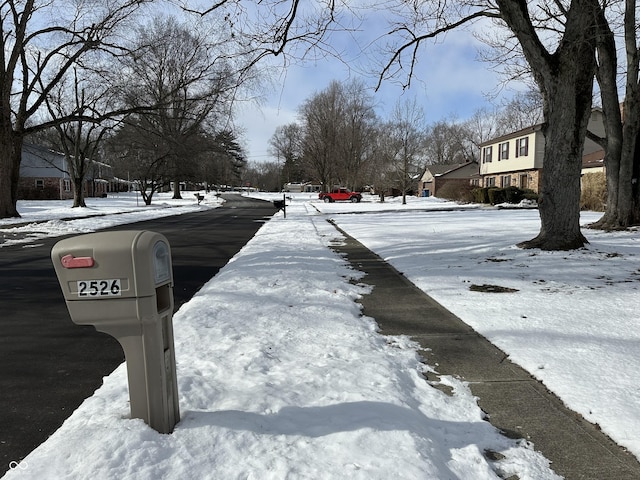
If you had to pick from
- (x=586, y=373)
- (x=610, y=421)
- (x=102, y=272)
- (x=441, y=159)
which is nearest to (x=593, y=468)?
(x=610, y=421)

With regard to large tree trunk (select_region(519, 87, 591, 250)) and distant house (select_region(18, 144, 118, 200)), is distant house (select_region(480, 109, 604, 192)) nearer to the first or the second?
large tree trunk (select_region(519, 87, 591, 250))

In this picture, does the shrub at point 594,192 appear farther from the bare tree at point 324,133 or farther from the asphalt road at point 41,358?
the bare tree at point 324,133

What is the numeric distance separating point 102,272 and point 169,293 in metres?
0.40

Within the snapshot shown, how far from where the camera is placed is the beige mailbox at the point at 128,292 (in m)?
2.37

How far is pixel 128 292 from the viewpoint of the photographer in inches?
94.1

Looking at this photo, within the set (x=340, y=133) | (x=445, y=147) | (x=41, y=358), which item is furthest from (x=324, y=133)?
(x=41, y=358)

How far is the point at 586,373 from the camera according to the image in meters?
3.76

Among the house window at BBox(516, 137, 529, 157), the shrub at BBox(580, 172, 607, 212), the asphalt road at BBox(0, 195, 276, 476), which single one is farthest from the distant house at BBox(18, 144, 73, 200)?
the shrub at BBox(580, 172, 607, 212)

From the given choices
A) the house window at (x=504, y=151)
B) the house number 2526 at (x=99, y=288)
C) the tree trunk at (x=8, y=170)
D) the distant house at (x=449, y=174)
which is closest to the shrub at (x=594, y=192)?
the house window at (x=504, y=151)

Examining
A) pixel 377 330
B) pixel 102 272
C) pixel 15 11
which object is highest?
pixel 15 11

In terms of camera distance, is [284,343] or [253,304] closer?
[284,343]

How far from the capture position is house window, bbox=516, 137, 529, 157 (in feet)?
129

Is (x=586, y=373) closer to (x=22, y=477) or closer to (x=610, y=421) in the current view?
(x=610, y=421)

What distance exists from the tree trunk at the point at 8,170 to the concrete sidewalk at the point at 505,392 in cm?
2308
